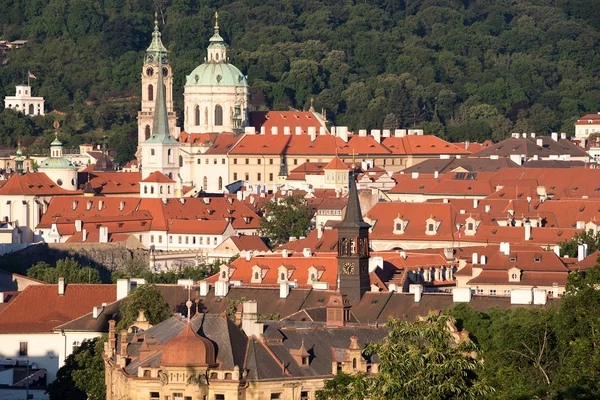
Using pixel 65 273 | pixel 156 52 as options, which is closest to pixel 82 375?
pixel 65 273

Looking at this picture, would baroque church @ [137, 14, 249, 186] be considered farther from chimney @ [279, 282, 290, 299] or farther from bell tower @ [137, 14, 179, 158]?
chimney @ [279, 282, 290, 299]

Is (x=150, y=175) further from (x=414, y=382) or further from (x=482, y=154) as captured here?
(x=414, y=382)

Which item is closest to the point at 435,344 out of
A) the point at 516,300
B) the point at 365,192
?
the point at 516,300

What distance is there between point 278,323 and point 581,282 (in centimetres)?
872

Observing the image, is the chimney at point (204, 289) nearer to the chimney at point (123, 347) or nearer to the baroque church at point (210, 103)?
the chimney at point (123, 347)

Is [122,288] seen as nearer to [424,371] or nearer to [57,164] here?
[424,371]

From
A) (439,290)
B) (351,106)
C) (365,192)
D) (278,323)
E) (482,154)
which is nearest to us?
(278,323)

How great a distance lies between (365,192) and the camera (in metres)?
112

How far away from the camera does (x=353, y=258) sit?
6731cm

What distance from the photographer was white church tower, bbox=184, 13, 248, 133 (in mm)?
164625

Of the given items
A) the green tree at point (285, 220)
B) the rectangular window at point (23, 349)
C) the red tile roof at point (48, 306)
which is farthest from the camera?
the green tree at point (285, 220)

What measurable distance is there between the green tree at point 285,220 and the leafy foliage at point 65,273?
61.0ft

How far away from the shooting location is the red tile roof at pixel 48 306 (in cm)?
6875

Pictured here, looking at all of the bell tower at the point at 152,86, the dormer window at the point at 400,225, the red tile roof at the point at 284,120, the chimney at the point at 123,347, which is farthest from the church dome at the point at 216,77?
the chimney at the point at 123,347
